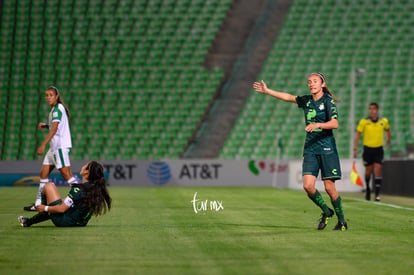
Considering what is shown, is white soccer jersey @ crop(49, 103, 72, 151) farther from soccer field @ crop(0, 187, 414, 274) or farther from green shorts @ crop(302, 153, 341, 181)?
green shorts @ crop(302, 153, 341, 181)

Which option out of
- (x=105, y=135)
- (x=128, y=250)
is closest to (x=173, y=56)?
(x=105, y=135)

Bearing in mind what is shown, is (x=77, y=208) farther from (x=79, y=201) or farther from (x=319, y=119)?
(x=319, y=119)

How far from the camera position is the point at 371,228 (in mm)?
12289

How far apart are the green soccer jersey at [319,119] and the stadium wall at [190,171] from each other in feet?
60.7

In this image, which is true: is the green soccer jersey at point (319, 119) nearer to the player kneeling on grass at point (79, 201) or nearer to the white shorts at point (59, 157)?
the player kneeling on grass at point (79, 201)

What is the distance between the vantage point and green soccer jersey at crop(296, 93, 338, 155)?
12.2 meters

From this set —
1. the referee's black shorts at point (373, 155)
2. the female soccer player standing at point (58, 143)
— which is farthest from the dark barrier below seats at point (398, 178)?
the female soccer player standing at point (58, 143)

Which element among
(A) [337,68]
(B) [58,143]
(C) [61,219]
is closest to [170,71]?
(A) [337,68]

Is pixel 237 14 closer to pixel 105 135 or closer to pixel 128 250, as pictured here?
pixel 105 135

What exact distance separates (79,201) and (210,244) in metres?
2.50

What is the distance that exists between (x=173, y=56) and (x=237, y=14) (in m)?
4.43

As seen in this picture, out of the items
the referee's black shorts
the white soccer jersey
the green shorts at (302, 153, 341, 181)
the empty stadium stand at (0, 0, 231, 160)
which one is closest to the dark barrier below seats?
the referee's black shorts

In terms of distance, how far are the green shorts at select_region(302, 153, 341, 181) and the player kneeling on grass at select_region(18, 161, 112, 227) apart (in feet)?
9.11

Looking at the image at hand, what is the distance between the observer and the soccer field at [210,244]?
7.77 metres
